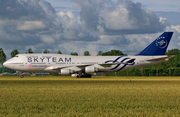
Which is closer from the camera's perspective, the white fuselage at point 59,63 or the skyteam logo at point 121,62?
the white fuselage at point 59,63

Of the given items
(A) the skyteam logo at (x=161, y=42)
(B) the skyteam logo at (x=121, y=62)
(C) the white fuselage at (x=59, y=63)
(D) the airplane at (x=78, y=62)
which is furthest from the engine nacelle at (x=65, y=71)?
(A) the skyteam logo at (x=161, y=42)

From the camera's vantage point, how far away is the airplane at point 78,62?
4459 centimetres

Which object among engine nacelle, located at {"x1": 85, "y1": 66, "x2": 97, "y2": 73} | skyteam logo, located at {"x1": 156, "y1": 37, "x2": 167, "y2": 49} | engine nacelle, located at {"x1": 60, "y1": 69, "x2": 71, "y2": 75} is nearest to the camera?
engine nacelle, located at {"x1": 60, "y1": 69, "x2": 71, "y2": 75}

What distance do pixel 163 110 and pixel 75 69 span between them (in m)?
34.7

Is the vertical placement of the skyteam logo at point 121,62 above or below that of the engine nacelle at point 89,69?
above

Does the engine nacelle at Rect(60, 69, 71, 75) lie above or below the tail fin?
below

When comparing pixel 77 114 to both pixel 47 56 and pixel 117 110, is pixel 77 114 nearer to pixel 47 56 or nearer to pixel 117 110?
pixel 117 110

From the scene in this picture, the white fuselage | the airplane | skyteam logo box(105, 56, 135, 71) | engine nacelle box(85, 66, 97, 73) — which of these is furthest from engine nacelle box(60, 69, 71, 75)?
skyteam logo box(105, 56, 135, 71)

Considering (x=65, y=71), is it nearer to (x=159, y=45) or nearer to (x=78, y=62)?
(x=78, y=62)

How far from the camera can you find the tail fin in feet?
156

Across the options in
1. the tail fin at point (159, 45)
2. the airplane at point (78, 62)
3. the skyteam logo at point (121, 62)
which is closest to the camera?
the airplane at point (78, 62)

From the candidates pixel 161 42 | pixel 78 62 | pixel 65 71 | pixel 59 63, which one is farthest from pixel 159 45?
pixel 59 63

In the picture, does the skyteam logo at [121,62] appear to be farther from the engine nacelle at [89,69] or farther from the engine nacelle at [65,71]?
the engine nacelle at [65,71]

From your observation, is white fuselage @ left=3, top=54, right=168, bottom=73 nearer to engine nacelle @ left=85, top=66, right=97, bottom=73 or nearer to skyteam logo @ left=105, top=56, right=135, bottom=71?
skyteam logo @ left=105, top=56, right=135, bottom=71
